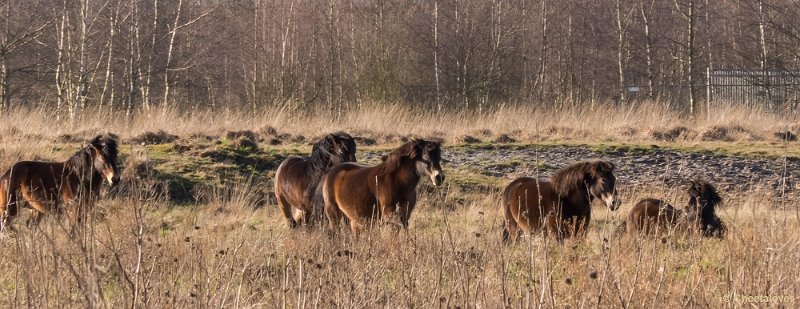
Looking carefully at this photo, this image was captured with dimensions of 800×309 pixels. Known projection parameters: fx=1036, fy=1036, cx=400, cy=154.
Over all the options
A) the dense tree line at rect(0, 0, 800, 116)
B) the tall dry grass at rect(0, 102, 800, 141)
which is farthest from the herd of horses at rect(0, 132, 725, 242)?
the dense tree line at rect(0, 0, 800, 116)

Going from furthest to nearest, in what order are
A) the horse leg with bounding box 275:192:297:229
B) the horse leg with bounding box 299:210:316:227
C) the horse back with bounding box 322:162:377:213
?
the horse leg with bounding box 275:192:297:229 → the horse leg with bounding box 299:210:316:227 → the horse back with bounding box 322:162:377:213

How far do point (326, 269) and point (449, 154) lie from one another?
10886 mm

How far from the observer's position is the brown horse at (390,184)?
934 centimetres

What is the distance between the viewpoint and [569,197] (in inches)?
360

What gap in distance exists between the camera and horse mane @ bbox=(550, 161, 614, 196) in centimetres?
900

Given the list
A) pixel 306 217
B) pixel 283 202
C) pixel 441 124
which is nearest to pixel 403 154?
pixel 306 217

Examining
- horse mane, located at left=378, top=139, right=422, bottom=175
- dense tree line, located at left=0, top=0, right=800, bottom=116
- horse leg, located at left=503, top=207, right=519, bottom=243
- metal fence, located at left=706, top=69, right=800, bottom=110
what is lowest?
horse leg, located at left=503, top=207, right=519, bottom=243

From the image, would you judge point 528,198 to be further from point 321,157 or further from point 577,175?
point 321,157

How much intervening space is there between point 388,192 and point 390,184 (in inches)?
3.0

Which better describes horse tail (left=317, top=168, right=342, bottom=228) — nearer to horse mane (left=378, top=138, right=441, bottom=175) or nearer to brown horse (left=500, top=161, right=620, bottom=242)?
horse mane (left=378, top=138, right=441, bottom=175)

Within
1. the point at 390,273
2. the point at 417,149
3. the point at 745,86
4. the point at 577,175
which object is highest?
the point at 745,86

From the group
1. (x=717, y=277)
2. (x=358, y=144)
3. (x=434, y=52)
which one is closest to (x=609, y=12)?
(x=434, y=52)

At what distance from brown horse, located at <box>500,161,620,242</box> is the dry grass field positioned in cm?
22

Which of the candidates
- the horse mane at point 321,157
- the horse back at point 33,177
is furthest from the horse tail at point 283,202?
the horse back at point 33,177
